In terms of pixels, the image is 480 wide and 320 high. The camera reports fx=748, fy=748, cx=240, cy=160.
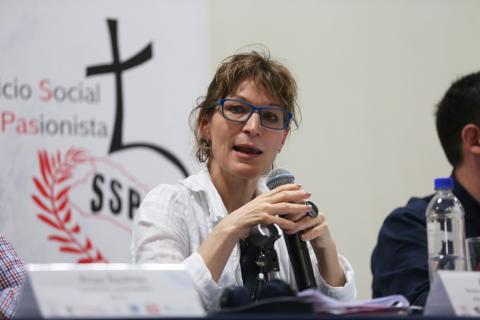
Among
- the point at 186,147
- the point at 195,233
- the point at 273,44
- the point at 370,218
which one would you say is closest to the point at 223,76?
the point at 195,233

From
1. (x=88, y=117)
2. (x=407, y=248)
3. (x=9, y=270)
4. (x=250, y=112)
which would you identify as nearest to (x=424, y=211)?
(x=407, y=248)

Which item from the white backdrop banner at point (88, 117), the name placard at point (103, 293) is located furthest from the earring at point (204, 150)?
the name placard at point (103, 293)

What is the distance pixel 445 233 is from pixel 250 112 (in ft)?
1.92

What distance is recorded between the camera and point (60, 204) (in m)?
2.75

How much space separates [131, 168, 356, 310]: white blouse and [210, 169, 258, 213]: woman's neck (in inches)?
1.1

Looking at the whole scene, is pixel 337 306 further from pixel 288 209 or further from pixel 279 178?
pixel 279 178

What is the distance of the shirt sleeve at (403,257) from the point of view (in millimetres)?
2038

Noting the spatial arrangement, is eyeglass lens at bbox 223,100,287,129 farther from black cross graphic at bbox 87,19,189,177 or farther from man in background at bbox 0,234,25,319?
black cross graphic at bbox 87,19,189,177

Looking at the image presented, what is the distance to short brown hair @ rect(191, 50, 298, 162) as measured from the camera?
2.00m

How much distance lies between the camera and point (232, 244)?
1.66 m

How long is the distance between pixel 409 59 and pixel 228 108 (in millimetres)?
1777

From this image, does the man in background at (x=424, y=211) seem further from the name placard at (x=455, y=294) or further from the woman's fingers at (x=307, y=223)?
the name placard at (x=455, y=294)

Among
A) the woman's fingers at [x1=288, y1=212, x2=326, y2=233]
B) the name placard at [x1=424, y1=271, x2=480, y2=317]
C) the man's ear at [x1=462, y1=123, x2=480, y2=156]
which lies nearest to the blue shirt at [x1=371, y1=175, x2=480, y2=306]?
the man's ear at [x1=462, y1=123, x2=480, y2=156]

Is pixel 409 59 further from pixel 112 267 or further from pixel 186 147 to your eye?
pixel 112 267
